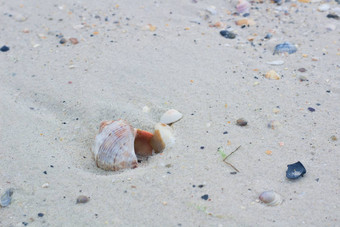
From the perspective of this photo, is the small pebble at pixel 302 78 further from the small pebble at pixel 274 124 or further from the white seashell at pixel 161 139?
the white seashell at pixel 161 139

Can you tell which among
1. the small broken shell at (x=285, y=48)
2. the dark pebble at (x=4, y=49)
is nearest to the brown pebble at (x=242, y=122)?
the small broken shell at (x=285, y=48)

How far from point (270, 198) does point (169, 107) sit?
Result: 101cm

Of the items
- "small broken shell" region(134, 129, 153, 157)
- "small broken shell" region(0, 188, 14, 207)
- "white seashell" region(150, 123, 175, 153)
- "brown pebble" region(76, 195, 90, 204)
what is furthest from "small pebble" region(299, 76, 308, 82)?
"small broken shell" region(0, 188, 14, 207)

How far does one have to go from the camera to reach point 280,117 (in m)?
2.67

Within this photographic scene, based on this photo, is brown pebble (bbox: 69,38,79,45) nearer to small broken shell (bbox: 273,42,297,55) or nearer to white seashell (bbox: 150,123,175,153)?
white seashell (bbox: 150,123,175,153)

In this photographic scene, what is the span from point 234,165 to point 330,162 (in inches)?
21.6

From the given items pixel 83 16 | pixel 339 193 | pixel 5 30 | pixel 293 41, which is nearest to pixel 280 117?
pixel 339 193

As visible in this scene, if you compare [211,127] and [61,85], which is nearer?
[211,127]

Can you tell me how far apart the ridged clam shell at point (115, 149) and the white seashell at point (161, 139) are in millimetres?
160

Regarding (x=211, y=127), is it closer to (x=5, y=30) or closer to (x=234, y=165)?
(x=234, y=165)

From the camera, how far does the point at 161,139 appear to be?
8.11 feet

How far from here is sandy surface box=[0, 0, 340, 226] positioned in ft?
6.82

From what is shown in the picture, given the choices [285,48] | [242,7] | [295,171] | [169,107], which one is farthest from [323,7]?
[295,171]

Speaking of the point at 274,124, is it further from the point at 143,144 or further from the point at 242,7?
the point at 242,7
